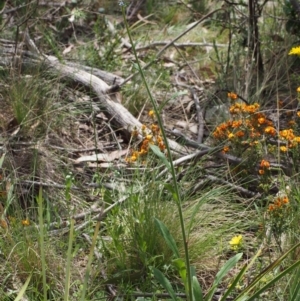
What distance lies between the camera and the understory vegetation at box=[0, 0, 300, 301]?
7.90 feet

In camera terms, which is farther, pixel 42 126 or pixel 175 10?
pixel 175 10

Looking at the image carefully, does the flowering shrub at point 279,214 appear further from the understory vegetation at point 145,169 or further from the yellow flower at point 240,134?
the yellow flower at point 240,134

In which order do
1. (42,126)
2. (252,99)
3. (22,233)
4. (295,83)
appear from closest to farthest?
(22,233), (42,126), (252,99), (295,83)

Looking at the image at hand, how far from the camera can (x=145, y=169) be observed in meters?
2.93

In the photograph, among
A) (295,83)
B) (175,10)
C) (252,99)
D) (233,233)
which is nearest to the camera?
(233,233)

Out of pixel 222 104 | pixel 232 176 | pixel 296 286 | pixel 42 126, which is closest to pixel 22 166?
pixel 42 126

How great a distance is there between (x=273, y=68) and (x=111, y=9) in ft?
7.49

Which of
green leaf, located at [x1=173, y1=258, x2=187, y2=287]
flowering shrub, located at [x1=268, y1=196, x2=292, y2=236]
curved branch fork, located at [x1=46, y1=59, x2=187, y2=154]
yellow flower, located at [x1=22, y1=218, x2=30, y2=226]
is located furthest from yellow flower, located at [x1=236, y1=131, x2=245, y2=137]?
green leaf, located at [x1=173, y1=258, x2=187, y2=287]

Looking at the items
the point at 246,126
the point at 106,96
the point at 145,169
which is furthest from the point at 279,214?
the point at 106,96

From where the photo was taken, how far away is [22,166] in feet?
10.6

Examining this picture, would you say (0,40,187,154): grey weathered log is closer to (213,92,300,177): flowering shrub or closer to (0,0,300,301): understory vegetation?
(0,0,300,301): understory vegetation

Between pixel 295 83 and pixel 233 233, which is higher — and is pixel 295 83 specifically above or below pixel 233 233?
above

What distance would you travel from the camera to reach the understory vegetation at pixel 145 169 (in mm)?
2408

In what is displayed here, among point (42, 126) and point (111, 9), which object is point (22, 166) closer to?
point (42, 126)
